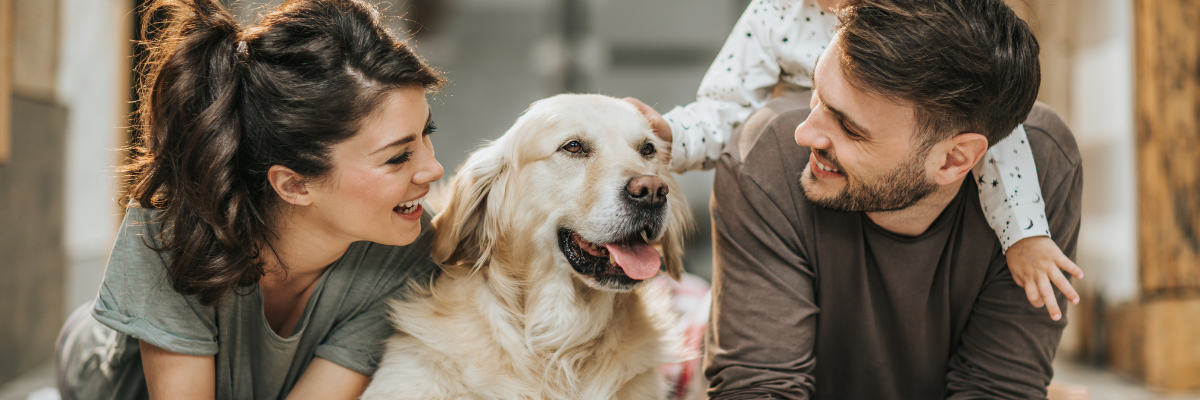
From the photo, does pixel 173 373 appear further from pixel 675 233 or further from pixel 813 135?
pixel 813 135

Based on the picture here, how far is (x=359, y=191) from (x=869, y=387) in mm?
1234

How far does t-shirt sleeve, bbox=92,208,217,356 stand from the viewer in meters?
1.37

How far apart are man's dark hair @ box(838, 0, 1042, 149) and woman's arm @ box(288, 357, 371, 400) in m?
1.19

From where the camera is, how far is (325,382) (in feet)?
4.96

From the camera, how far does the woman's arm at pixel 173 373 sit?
4.58 feet

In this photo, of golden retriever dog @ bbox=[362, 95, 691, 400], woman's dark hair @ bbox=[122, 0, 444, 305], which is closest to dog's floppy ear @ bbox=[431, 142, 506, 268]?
golden retriever dog @ bbox=[362, 95, 691, 400]

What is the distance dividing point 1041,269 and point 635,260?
797mm

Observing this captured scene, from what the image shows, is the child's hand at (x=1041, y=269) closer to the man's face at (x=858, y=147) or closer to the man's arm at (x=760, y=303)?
the man's face at (x=858, y=147)

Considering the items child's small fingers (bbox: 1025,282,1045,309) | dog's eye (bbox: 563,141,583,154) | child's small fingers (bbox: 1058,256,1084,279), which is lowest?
child's small fingers (bbox: 1025,282,1045,309)

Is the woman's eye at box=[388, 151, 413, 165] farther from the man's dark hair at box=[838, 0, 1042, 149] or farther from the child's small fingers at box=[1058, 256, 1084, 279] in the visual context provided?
the child's small fingers at box=[1058, 256, 1084, 279]

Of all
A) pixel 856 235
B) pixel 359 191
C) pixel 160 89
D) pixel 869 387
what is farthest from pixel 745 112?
pixel 160 89

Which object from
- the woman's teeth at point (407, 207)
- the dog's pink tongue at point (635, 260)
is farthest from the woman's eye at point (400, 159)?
the dog's pink tongue at point (635, 260)

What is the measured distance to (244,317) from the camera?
1519 millimetres

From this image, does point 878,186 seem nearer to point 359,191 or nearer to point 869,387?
point 869,387
